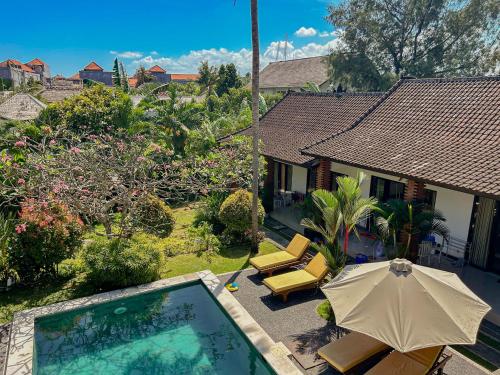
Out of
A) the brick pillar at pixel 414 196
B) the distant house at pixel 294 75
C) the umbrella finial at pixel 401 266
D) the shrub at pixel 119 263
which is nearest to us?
the umbrella finial at pixel 401 266

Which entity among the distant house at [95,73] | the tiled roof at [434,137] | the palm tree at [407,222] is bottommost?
the palm tree at [407,222]

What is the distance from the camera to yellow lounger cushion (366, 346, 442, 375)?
7.09 meters

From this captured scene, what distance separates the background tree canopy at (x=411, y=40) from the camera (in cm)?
3656

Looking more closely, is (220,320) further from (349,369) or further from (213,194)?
(213,194)

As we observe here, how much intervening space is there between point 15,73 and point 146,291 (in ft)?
273

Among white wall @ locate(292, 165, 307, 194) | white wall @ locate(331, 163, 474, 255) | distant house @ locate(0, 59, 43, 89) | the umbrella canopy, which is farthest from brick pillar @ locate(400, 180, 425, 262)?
distant house @ locate(0, 59, 43, 89)

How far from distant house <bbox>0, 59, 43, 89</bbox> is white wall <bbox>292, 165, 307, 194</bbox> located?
199 ft

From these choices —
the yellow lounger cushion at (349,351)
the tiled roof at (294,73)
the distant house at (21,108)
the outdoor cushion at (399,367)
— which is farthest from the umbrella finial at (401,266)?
the tiled roof at (294,73)

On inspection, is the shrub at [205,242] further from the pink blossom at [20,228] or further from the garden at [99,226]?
the pink blossom at [20,228]

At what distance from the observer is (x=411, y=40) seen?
39219mm

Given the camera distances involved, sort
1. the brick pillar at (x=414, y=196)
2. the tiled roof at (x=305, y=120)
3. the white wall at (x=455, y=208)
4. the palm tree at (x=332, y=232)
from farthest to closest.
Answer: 1. the tiled roof at (x=305, y=120)
2. the white wall at (x=455, y=208)
3. the brick pillar at (x=414, y=196)
4. the palm tree at (x=332, y=232)

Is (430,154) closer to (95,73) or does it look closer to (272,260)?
(272,260)

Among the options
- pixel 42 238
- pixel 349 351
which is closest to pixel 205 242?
pixel 42 238

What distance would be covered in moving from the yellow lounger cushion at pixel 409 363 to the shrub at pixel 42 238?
961cm
